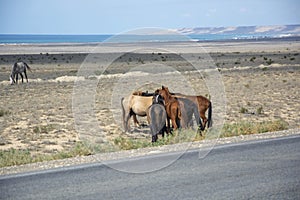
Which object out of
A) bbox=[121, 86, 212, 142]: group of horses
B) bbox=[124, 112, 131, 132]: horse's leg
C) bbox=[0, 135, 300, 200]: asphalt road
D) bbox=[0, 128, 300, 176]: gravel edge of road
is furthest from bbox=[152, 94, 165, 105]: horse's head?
bbox=[124, 112, 131, 132]: horse's leg

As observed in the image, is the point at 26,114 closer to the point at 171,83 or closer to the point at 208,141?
the point at 208,141

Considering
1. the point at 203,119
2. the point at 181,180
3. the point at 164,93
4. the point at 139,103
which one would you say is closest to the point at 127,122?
the point at 139,103

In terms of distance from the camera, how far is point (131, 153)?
11.9 meters

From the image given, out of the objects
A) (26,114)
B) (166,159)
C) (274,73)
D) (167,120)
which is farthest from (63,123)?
(274,73)

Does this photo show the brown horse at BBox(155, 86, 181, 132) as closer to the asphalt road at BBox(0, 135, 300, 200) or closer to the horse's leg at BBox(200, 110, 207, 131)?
the horse's leg at BBox(200, 110, 207, 131)

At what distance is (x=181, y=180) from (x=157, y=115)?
15.6ft

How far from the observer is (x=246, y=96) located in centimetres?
2933

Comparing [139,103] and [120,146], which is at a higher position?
[139,103]

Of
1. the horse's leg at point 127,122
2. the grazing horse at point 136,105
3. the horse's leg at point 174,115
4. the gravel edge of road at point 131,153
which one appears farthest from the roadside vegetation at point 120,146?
the horse's leg at point 127,122

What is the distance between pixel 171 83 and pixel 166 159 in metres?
25.6

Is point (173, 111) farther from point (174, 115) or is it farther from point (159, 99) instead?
point (159, 99)

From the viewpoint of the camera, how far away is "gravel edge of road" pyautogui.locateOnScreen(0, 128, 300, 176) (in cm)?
1058

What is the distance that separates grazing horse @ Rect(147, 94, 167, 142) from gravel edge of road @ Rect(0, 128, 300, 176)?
1067 millimetres

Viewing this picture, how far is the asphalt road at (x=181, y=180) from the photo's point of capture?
26.1 feet
